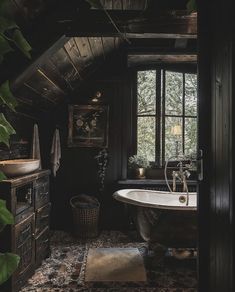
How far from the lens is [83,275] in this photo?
275 centimetres

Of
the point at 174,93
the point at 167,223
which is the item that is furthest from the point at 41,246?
the point at 174,93

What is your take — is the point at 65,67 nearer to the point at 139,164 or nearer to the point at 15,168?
the point at 15,168

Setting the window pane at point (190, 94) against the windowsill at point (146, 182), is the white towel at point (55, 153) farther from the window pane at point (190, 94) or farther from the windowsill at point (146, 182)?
the window pane at point (190, 94)

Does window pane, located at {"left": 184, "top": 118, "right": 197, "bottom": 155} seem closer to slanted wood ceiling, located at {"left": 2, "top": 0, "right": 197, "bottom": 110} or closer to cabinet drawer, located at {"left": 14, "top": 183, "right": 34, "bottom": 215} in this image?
slanted wood ceiling, located at {"left": 2, "top": 0, "right": 197, "bottom": 110}

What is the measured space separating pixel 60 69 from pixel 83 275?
232 cm

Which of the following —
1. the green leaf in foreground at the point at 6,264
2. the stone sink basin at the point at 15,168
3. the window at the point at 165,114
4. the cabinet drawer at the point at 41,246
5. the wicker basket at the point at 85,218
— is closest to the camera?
the green leaf in foreground at the point at 6,264

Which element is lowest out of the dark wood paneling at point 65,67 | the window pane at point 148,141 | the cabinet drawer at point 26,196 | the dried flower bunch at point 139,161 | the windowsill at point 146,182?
the windowsill at point 146,182

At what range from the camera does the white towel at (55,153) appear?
4004mm

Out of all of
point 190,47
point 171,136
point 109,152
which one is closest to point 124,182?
point 109,152

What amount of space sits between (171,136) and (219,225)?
3623 mm

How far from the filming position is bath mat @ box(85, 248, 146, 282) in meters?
2.70

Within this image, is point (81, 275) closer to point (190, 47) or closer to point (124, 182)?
point (124, 182)

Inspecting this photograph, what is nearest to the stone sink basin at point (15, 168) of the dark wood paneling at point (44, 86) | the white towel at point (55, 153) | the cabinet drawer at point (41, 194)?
the cabinet drawer at point (41, 194)

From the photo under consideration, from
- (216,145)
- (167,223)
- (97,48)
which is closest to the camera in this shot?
(216,145)
